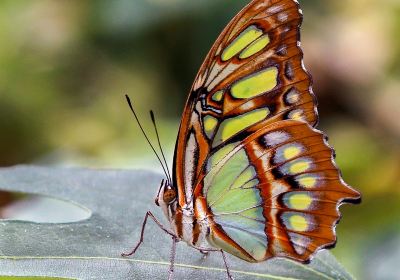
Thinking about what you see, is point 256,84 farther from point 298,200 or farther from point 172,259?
point 172,259

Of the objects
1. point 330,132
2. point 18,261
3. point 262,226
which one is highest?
point 18,261

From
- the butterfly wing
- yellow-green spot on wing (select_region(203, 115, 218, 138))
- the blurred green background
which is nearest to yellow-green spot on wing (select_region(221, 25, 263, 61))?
the butterfly wing

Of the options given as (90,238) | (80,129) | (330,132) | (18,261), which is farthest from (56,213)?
(330,132)

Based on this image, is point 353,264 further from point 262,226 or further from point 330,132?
point 330,132

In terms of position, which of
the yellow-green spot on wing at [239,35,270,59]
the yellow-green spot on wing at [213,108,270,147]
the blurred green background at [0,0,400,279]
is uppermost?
the yellow-green spot on wing at [239,35,270,59]

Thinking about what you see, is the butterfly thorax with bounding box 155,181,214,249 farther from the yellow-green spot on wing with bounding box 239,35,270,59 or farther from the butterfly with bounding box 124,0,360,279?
the yellow-green spot on wing with bounding box 239,35,270,59

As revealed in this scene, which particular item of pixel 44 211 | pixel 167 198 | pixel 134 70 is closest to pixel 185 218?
pixel 167 198

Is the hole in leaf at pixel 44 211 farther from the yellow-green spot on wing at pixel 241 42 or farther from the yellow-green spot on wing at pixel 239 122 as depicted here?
the yellow-green spot on wing at pixel 241 42
